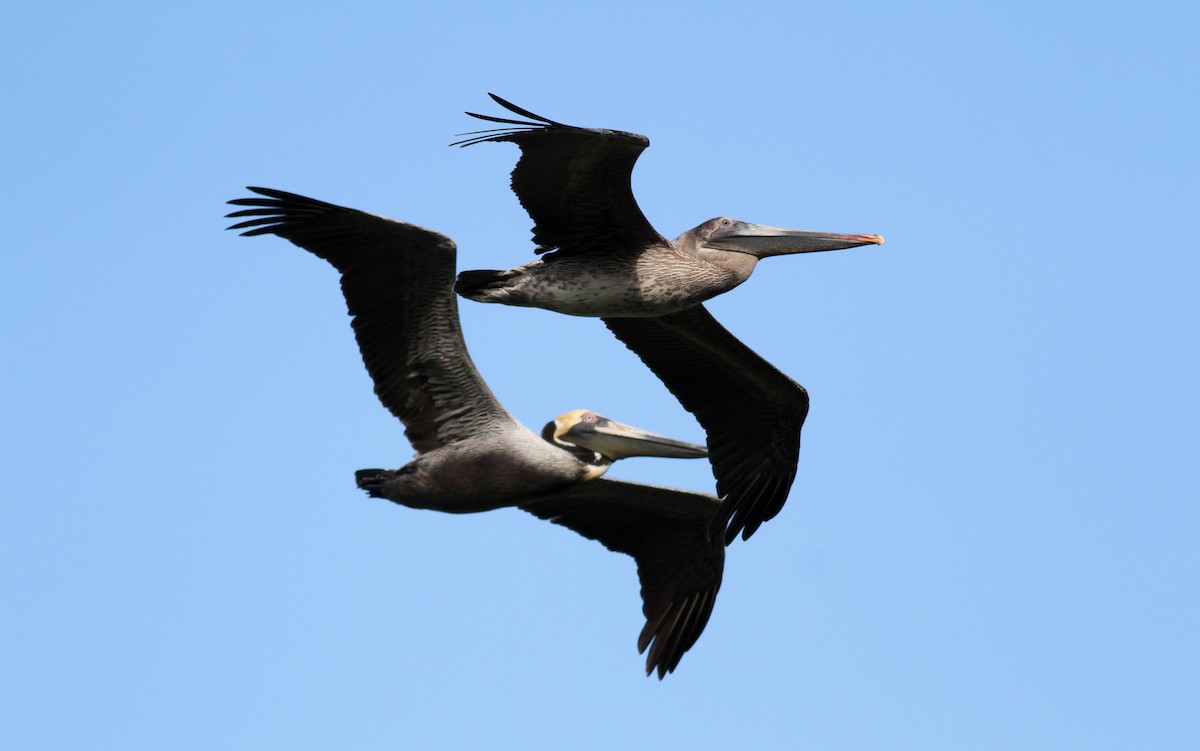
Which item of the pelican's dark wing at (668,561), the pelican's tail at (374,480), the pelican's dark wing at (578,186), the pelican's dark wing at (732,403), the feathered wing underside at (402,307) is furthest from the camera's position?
the pelican's dark wing at (668,561)

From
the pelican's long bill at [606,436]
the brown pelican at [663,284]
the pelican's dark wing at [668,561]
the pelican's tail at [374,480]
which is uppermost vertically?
the brown pelican at [663,284]

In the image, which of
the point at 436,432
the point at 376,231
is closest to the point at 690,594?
the point at 436,432

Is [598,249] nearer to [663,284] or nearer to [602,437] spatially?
[663,284]

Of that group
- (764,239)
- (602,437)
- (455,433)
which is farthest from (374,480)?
(764,239)

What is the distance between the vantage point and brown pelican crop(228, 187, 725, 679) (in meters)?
12.3

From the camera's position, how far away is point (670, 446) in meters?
14.3

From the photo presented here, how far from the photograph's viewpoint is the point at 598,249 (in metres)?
12.4

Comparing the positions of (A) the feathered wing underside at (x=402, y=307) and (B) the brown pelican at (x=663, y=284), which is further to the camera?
(A) the feathered wing underside at (x=402, y=307)

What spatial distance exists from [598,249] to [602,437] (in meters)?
2.25

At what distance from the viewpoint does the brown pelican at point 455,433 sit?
12266 millimetres

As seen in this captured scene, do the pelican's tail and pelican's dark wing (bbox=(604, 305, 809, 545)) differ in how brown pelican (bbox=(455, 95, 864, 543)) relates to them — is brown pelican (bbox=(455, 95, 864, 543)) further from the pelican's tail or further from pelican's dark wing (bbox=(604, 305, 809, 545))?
the pelican's tail

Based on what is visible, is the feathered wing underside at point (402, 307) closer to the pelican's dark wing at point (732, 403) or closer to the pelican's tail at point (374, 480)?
the pelican's tail at point (374, 480)

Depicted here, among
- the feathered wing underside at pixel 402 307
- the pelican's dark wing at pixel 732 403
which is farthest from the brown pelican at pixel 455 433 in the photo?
the pelican's dark wing at pixel 732 403

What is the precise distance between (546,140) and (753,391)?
144 inches
